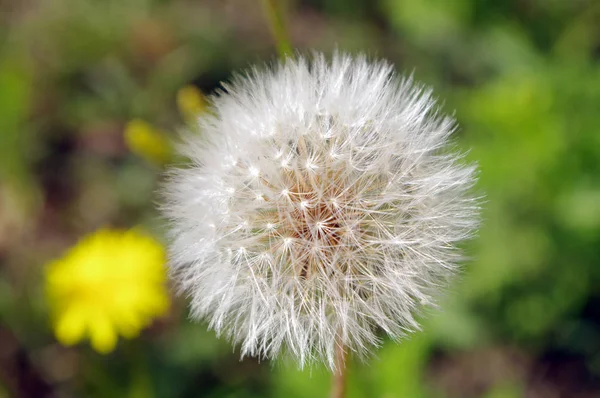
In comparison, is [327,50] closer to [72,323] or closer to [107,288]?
[107,288]

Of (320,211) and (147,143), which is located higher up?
(147,143)

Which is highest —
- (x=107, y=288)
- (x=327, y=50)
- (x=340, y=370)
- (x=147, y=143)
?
(x=327, y=50)

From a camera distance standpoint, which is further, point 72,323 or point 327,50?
point 327,50

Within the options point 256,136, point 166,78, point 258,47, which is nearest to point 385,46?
point 258,47

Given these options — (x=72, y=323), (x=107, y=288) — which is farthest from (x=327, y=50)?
(x=72, y=323)

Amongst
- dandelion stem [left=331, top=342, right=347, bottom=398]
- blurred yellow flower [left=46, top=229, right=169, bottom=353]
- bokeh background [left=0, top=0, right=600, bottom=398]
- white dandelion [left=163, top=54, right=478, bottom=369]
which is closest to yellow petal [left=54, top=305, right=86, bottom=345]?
blurred yellow flower [left=46, top=229, right=169, bottom=353]

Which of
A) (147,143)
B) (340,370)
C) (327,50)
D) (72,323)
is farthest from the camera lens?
(327,50)
